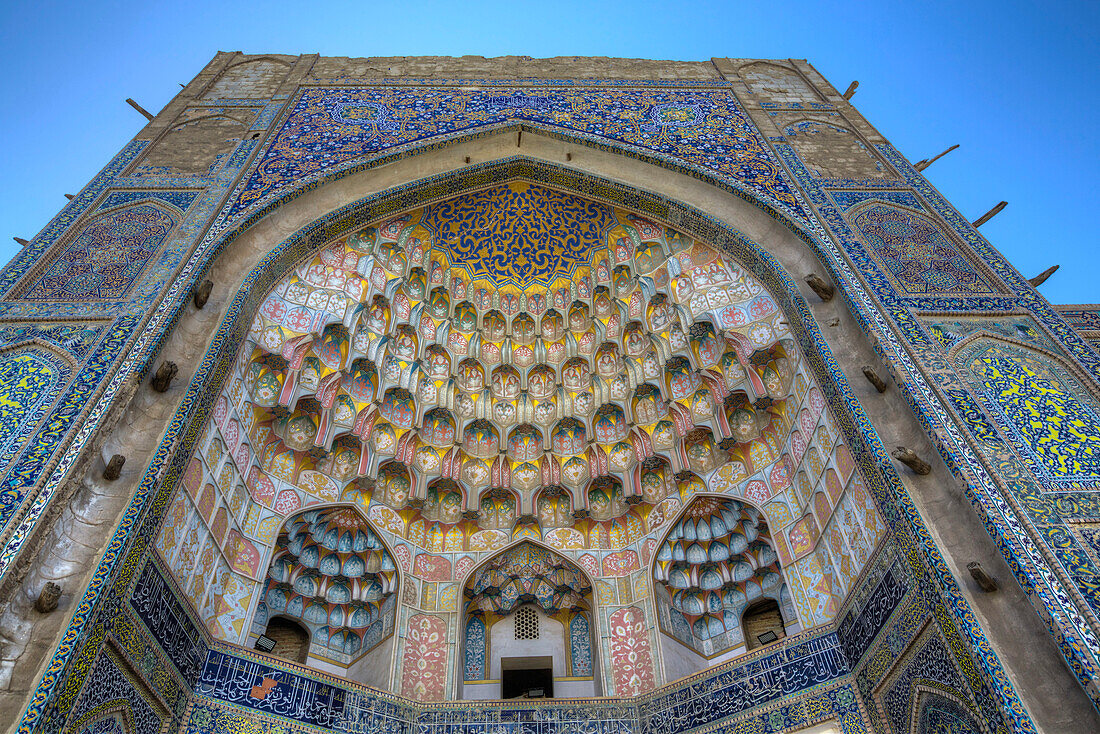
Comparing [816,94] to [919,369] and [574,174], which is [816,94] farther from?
[919,369]

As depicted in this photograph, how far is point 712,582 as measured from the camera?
24.7 ft

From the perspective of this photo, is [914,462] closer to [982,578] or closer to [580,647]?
[982,578]

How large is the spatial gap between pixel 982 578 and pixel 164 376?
5312 millimetres

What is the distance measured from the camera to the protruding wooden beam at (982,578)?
441 cm

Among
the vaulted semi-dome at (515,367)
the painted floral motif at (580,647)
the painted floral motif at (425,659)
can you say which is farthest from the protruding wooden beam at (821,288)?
the painted floral motif at (425,659)

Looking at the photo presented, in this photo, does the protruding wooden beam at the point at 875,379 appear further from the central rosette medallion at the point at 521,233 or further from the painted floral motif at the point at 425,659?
the painted floral motif at the point at 425,659

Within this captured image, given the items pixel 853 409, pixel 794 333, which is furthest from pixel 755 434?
pixel 853 409

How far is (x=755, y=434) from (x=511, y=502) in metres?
2.57

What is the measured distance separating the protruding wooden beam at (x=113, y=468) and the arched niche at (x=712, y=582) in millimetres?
4646

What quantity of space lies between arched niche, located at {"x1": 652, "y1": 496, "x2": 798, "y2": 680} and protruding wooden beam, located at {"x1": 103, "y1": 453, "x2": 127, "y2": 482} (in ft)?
15.2

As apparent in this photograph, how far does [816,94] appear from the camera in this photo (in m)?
9.89

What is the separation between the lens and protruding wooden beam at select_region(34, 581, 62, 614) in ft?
14.0

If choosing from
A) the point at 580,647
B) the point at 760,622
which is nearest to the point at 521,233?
the point at 580,647

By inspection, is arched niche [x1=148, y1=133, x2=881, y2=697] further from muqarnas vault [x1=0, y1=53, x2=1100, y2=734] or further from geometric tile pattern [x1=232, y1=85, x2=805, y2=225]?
geometric tile pattern [x1=232, y1=85, x2=805, y2=225]
